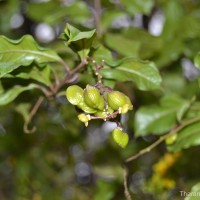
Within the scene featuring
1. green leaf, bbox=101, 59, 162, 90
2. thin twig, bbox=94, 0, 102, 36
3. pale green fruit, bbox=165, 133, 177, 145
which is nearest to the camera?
green leaf, bbox=101, 59, 162, 90

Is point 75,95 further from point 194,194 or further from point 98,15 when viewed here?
point 98,15

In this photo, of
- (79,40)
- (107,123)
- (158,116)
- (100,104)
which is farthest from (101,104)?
(107,123)

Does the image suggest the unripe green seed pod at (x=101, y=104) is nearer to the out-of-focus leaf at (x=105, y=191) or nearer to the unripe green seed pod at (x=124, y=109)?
the unripe green seed pod at (x=124, y=109)

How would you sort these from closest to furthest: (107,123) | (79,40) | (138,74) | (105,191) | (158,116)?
(79,40) < (138,74) < (158,116) < (105,191) < (107,123)

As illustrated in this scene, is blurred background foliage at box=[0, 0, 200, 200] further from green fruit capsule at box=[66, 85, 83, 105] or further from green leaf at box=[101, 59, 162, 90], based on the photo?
green fruit capsule at box=[66, 85, 83, 105]

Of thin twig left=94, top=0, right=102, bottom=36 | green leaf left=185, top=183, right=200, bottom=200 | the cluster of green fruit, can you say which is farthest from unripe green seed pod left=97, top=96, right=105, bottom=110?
thin twig left=94, top=0, right=102, bottom=36

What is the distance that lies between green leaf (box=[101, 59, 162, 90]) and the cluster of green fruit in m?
0.17

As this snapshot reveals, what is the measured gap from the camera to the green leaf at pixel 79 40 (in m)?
0.76

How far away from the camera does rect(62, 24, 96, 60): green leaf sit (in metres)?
0.76

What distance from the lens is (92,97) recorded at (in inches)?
A: 29.1

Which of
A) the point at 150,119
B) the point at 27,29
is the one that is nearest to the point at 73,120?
the point at 150,119

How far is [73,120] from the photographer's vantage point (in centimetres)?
174

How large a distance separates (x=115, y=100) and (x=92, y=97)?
0.04 metres

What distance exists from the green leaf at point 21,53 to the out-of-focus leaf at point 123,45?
0.36 m
